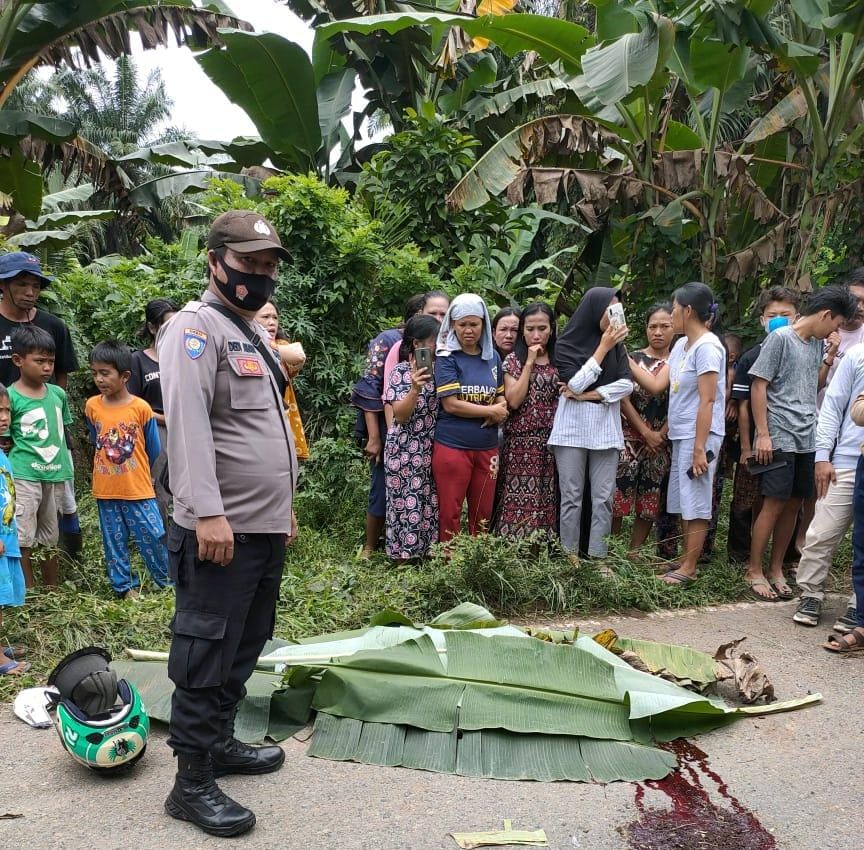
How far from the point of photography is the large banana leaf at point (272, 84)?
10.2 metres

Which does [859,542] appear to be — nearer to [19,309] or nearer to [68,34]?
[19,309]

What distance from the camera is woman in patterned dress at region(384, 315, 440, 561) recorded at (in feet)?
17.8

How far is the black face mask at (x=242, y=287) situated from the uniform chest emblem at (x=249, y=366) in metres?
0.21

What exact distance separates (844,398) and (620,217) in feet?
15.0

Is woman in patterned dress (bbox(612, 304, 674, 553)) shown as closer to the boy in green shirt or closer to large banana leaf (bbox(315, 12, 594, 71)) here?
large banana leaf (bbox(315, 12, 594, 71))

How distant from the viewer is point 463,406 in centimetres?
534

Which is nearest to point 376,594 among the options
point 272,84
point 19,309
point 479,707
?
point 479,707

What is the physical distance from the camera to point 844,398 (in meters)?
4.92

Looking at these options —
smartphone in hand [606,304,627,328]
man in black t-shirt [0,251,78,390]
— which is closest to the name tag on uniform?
man in black t-shirt [0,251,78,390]

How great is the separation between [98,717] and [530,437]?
3.31 m

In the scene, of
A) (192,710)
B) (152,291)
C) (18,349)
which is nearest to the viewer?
(192,710)

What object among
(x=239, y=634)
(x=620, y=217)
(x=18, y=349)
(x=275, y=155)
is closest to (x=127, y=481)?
(x=18, y=349)

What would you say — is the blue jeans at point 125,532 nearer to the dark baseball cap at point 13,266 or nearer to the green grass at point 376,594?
the green grass at point 376,594

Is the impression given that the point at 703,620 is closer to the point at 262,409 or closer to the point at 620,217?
the point at 262,409
